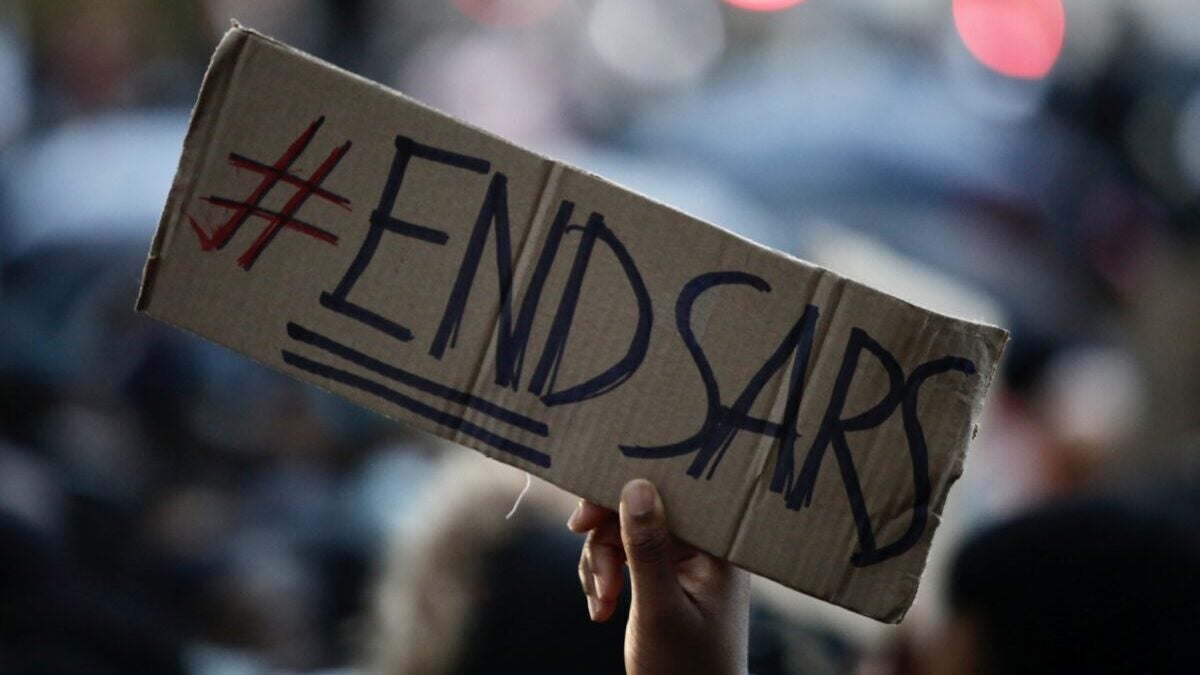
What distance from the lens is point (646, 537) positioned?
1.26m

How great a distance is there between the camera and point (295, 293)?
4.19 feet

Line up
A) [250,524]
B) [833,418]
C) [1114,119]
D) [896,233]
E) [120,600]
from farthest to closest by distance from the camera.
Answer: [1114,119]
[896,233]
[250,524]
[120,600]
[833,418]

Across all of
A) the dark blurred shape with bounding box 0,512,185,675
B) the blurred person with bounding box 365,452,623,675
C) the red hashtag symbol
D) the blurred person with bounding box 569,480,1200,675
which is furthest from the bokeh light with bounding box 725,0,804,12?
the red hashtag symbol

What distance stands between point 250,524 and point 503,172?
11.1 ft

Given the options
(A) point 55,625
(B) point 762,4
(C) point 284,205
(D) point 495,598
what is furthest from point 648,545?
(B) point 762,4

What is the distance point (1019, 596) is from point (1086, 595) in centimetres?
8

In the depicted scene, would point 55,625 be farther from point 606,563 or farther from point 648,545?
point 648,545

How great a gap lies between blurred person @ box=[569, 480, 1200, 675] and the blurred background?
2.20 meters

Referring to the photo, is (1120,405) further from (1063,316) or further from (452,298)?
(452,298)

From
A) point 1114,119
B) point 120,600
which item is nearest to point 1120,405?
point 1114,119

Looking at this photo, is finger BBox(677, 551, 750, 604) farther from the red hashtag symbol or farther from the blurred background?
the blurred background

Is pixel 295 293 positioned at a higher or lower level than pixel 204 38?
lower

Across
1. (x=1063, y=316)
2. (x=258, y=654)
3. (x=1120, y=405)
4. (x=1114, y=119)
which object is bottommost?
(x=258, y=654)

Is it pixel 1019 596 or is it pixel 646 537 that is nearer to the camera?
pixel 646 537
